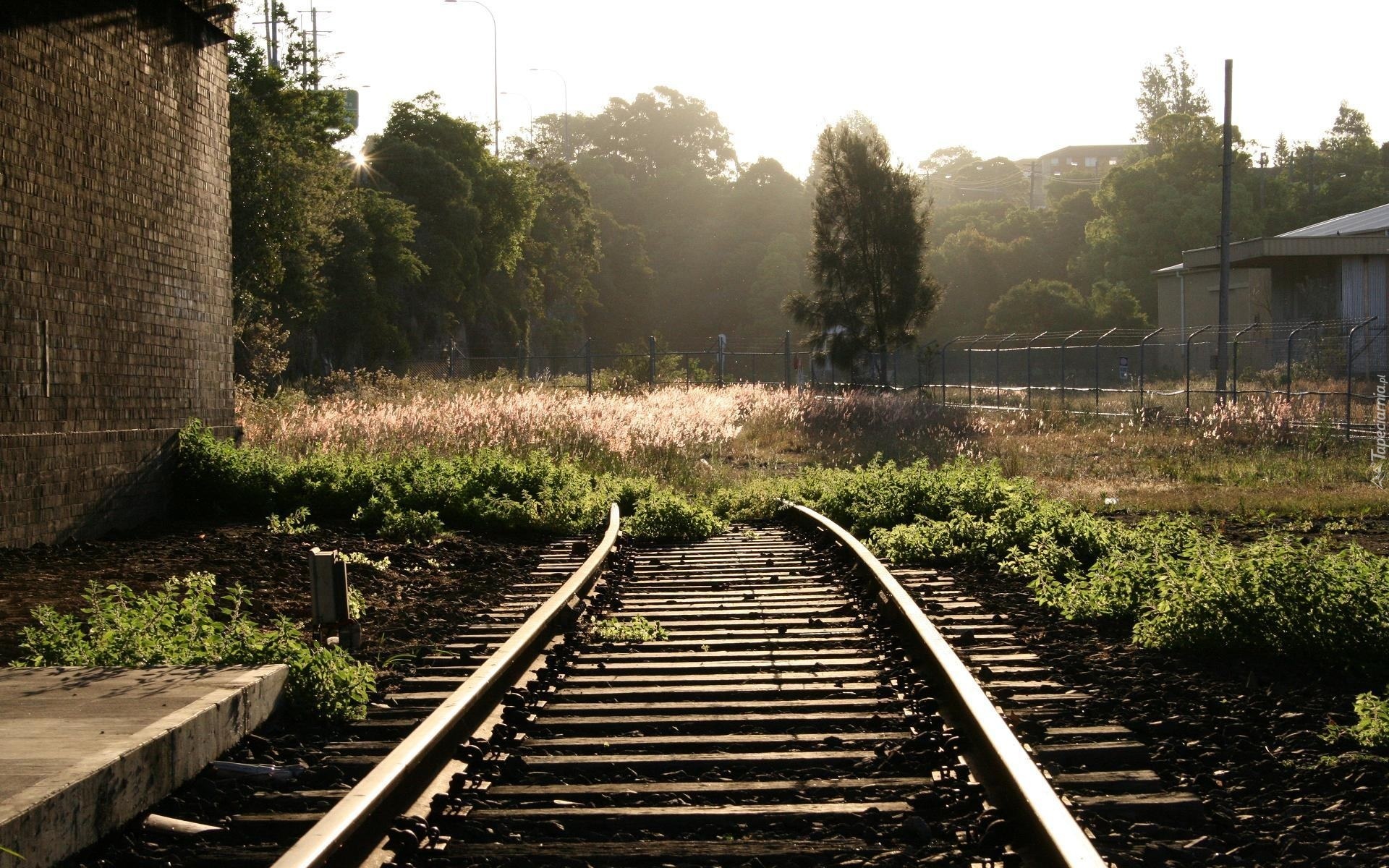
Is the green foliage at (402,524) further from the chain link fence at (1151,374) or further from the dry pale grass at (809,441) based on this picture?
the chain link fence at (1151,374)

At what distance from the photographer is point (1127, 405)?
111ft

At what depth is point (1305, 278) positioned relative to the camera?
152 ft

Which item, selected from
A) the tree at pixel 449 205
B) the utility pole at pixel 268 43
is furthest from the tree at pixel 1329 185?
the utility pole at pixel 268 43

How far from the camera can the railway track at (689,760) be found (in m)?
3.87

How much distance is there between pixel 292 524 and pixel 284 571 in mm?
2523

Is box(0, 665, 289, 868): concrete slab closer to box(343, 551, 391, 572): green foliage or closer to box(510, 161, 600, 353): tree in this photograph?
box(343, 551, 391, 572): green foliage

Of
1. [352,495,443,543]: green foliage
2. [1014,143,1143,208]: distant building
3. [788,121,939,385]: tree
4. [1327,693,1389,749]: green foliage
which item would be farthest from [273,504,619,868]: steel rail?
[1014,143,1143,208]: distant building

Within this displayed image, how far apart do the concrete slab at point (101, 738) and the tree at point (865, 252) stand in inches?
1479

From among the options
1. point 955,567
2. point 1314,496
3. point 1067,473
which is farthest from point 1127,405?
point 955,567

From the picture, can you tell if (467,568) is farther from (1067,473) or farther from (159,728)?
(1067,473)

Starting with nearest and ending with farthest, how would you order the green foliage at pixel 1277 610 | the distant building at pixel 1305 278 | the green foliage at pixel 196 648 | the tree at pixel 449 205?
the green foliage at pixel 196 648 → the green foliage at pixel 1277 610 → the distant building at pixel 1305 278 → the tree at pixel 449 205

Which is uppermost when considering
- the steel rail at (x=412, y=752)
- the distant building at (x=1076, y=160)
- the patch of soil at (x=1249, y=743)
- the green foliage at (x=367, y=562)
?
the distant building at (x=1076, y=160)

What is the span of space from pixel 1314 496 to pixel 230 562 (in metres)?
12.5

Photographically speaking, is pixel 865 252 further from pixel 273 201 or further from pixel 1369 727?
pixel 1369 727
